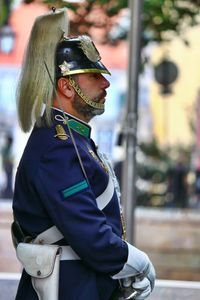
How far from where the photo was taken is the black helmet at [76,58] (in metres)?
2.32

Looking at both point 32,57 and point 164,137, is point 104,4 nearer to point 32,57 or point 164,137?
point 32,57

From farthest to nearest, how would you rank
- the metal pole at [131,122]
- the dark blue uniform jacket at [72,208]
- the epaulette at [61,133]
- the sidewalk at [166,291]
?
1. the metal pole at [131,122]
2. the sidewalk at [166,291]
3. the epaulette at [61,133]
4. the dark blue uniform jacket at [72,208]

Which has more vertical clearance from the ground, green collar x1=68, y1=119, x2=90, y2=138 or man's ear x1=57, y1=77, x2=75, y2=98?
man's ear x1=57, y1=77, x2=75, y2=98

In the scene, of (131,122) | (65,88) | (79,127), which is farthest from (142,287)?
(131,122)

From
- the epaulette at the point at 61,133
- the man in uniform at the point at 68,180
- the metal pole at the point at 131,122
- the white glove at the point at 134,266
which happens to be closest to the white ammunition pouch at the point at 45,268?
the man in uniform at the point at 68,180

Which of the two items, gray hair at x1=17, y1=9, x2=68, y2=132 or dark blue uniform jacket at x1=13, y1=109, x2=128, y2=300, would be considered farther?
gray hair at x1=17, y1=9, x2=68, y2=132

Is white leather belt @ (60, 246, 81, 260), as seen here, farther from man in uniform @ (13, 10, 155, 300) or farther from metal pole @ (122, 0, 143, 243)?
metal pole @ (122, 0, 143, 243)

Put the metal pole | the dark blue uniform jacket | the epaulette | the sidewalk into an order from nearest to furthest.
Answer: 1. the dark blue uniform jacket
2. the epaulette
3. the sidewalk
4. the metal pole

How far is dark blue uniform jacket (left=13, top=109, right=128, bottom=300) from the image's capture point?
85.5 inches

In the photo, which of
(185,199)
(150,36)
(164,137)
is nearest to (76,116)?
(150,36)

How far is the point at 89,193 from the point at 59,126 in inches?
10.0

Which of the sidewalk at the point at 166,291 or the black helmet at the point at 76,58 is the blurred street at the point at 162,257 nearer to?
the sidewalk at the point at 166,291

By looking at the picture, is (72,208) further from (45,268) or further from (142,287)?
(142,287)

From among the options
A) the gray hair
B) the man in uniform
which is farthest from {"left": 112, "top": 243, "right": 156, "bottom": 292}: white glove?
the gray hair
